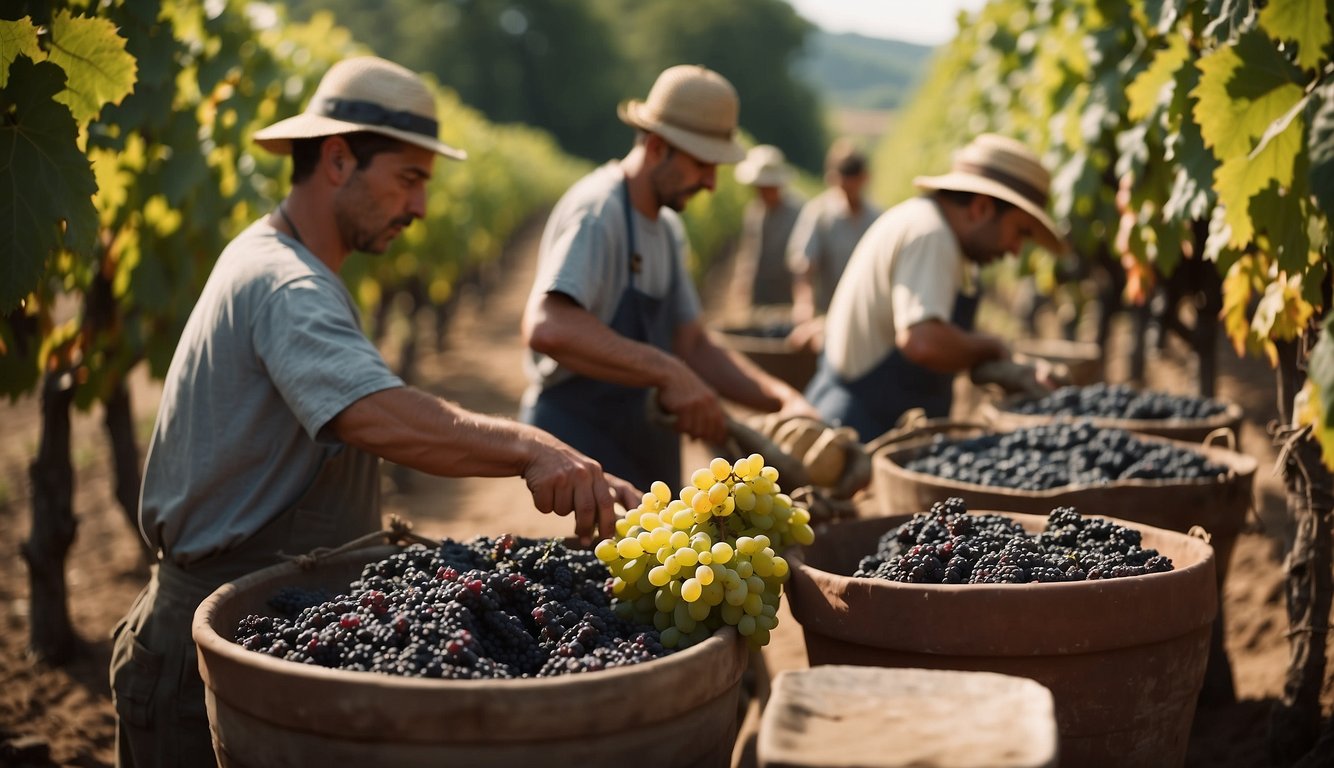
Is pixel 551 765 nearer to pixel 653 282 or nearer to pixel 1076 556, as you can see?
pixel 1076 556

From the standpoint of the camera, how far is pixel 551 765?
73.7 inches

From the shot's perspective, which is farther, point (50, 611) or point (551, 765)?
point (50, 611)

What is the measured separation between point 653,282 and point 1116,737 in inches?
81.6

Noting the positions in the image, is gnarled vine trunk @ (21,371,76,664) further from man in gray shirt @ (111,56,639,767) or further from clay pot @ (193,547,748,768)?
clay pot @ (193,547,748,768)

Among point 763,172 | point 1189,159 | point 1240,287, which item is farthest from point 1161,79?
point 763,172

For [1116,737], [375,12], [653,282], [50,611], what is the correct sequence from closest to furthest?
1. [1116,737]
2. [653,282]
3. [50,611]
4. [375,12]

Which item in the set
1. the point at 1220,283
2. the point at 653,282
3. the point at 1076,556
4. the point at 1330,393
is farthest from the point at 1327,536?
the point at 1220,283

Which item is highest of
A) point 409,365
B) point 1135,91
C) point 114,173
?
point 1135,91

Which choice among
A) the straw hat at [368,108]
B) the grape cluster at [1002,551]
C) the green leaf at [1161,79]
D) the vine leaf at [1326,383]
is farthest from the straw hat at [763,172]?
the vine leaf at [1326,383]

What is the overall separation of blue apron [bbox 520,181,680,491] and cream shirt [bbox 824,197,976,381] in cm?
82

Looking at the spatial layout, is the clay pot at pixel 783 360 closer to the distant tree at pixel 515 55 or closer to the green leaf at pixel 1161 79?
the green leaf at pixel 1161 79

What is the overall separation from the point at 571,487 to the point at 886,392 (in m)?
2.33

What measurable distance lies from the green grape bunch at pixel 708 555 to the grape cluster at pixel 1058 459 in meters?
1.14

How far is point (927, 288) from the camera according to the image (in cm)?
423
